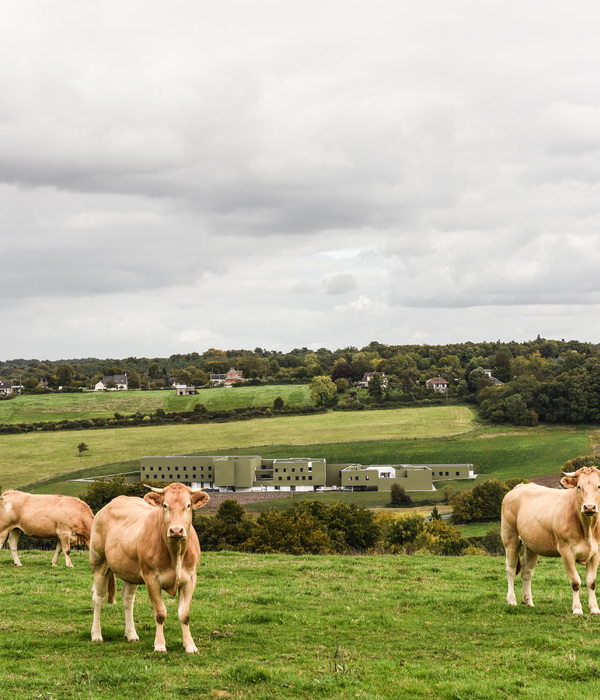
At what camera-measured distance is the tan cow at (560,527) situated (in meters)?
12.0

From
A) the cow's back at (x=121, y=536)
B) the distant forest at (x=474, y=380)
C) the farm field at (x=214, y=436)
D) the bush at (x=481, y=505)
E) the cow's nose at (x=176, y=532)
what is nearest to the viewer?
the cow's nose at (x=176, y=532)

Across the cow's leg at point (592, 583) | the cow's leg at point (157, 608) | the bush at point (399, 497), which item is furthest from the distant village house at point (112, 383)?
the cow's leg at point (592, 583)

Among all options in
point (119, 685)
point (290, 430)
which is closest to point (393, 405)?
point (290, 430)

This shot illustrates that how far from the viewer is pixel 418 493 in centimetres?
8575

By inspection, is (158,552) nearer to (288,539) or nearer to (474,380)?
(288,539)

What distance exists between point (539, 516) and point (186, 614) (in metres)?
7.88

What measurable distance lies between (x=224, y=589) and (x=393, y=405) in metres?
125

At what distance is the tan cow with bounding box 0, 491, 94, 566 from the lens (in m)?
18.4

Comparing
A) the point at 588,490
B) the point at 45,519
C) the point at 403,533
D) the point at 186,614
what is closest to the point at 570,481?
the point at 588,490

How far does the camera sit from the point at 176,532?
954cm

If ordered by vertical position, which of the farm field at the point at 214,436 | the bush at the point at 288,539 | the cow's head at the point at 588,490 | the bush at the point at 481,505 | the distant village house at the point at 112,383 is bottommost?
the bush at the point at 481,505

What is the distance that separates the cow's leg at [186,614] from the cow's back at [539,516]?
761cm

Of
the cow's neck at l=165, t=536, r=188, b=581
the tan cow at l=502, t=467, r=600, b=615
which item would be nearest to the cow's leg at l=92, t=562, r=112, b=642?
the cow's neck at l=165, t=536, r=188, b=581

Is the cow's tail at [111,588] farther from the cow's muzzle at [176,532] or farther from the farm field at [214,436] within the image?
the farm field at [214,436]
